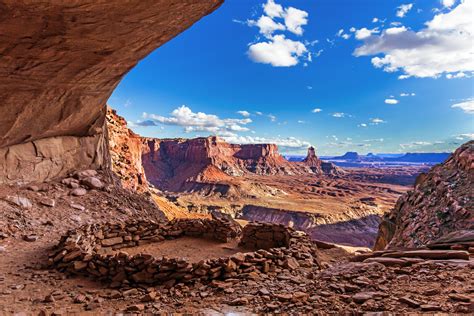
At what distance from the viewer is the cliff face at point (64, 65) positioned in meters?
6.43

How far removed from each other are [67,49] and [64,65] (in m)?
1.26

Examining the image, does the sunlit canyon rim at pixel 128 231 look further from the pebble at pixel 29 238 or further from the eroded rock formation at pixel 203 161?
the eroded rock formation at pixel 203 161

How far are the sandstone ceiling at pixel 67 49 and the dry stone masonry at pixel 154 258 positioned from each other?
17.9 feet

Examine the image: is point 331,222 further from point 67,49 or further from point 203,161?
point 67,49

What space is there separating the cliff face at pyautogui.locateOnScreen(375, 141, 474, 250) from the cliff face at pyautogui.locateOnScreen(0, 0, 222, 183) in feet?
35.2

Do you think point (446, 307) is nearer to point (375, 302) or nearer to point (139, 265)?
point (375, 302)

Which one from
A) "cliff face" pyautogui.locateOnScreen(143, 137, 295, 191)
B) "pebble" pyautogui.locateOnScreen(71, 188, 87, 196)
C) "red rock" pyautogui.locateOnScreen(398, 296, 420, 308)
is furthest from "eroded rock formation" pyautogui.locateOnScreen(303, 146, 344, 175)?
"red rock" pyautogui.locateOnScreen(398, 296, 420, 308)

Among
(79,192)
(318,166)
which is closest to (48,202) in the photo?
(79,192)

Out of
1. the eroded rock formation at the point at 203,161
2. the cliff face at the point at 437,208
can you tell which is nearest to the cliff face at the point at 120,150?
the cliff face at the point at 437,208

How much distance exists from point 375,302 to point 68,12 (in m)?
8.20

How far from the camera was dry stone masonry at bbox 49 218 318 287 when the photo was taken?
6004 mm

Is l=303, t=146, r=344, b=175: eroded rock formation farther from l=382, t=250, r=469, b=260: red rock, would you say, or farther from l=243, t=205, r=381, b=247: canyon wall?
l=382, t=250, r=469, b=260: red rock

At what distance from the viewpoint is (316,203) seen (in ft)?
255

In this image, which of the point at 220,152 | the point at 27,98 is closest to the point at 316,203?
the point at 220,152
